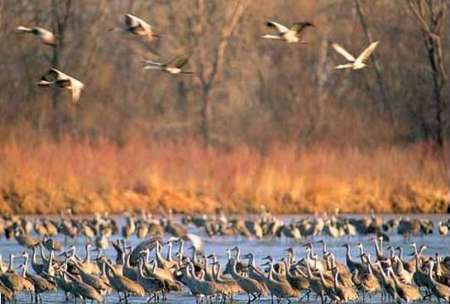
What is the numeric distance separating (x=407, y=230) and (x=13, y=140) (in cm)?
996

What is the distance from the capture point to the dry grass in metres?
29.1

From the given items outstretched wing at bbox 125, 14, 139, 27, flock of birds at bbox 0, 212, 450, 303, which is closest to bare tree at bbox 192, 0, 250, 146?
outstretched wing at bbox 125, 14, 139, 27

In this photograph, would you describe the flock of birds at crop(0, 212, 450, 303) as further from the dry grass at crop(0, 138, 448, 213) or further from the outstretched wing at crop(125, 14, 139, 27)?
the dry grass at crop(0, 138, 448, 213)

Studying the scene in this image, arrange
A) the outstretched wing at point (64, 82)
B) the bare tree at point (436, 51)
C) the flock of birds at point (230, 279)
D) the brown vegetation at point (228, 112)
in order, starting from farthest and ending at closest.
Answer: the bare tree at point (436, 51) < the brown vegetation at point (228, 112) < the outstretched wing at point (64, 82) < the flock of birds at point (230, 279)

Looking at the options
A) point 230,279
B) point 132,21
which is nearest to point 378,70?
point 132,21

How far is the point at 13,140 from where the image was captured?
30.4 metres

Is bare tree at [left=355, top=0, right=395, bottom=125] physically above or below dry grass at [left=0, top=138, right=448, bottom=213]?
above

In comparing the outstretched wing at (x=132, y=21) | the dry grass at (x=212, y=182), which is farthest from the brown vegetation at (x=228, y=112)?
the outstretched wing at (x=132, y=21)

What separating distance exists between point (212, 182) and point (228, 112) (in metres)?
15.6

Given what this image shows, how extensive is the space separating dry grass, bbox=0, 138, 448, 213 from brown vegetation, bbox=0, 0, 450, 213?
31mm

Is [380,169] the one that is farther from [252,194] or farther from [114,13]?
[114,13]

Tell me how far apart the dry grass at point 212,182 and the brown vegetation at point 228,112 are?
3 centimetres

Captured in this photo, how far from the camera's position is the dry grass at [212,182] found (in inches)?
1144

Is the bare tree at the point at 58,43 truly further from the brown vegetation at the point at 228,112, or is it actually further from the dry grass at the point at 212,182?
the dry grass at the point at 212,182
